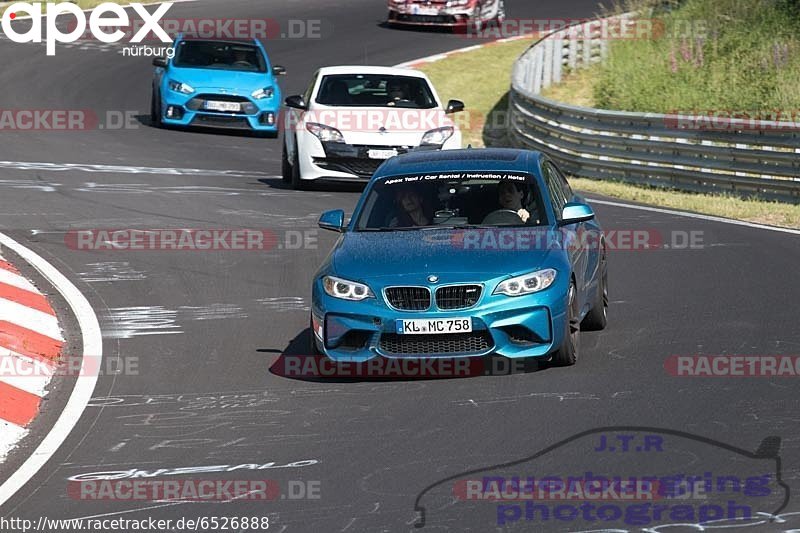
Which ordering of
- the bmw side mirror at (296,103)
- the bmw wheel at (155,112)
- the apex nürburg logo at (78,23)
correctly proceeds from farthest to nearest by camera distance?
the apex nürburg logo at (78,23) < the bmw wheel at (155,112) < the bmw side mirror at (296,103)

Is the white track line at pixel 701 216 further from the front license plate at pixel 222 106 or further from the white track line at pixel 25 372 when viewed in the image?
the white track line at pixel 25 372

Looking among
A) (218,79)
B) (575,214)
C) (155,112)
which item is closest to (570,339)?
(575,214)

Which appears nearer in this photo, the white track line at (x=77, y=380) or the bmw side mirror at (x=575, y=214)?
the white track line at (x=77, y=380)

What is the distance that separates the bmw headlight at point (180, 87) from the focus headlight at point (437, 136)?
6.86 m

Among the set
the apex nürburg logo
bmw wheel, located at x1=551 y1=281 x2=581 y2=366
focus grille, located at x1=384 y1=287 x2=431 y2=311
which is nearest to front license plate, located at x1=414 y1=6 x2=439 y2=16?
the apex nürburg logo

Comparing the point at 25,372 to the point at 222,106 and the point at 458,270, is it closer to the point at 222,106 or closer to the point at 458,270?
the point at 458,270

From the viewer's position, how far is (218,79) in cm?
2633

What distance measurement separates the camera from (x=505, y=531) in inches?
267

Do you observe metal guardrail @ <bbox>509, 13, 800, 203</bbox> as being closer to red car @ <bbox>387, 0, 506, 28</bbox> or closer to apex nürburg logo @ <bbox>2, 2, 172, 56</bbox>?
red car @ <bbox>387, 0, 506, 28</bbox>

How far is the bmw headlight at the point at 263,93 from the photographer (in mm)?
26483

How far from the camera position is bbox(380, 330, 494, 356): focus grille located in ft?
32.5

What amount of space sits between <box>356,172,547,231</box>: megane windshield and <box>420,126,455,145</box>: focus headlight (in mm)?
9275

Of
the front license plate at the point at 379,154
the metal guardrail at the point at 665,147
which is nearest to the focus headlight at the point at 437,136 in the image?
the front license plate at the point at 379,154

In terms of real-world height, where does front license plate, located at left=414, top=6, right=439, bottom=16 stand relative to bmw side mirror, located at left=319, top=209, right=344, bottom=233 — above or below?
below
